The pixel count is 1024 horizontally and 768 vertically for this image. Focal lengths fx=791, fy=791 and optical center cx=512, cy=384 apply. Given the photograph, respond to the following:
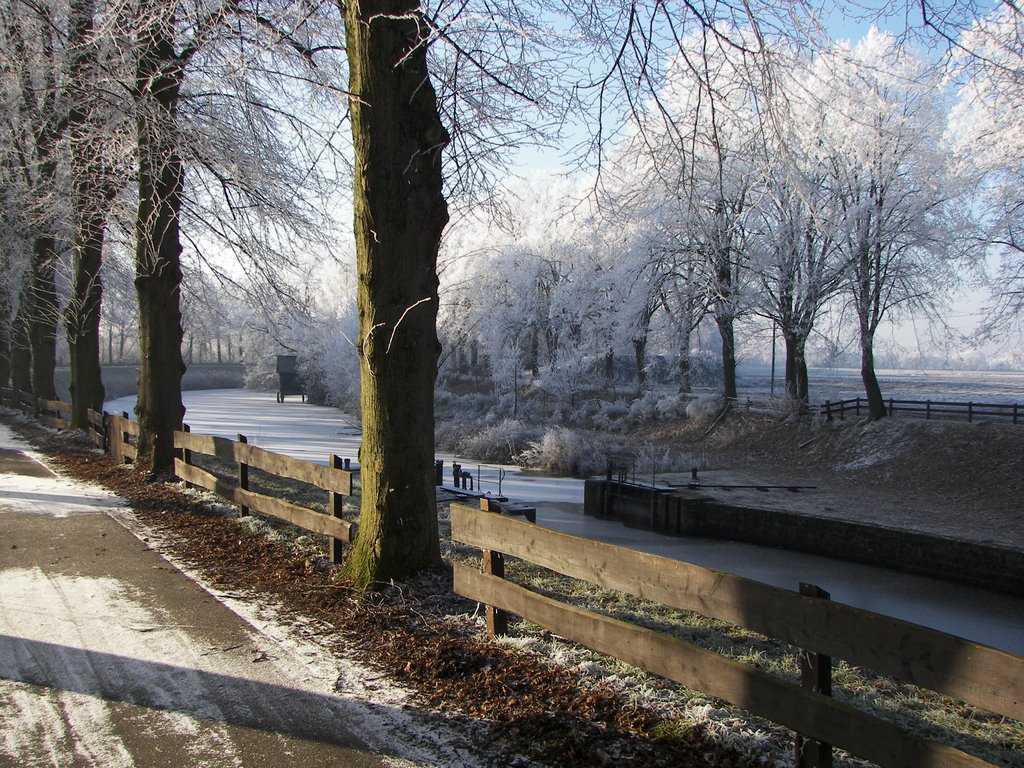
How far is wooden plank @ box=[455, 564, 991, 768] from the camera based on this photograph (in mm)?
3012

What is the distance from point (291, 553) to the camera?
24.9 feet

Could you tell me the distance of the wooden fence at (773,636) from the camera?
2.89 metres

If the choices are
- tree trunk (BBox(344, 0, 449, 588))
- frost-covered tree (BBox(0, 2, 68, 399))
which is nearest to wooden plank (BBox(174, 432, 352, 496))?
tree trunk (BBox(344, 0, 449, 588))

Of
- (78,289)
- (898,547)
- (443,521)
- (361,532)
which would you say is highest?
(78,289)

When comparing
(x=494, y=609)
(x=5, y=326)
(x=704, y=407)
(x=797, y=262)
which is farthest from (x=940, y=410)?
(x=5, y=326)

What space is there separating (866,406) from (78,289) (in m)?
29.3

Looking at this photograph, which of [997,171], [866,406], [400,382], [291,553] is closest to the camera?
[400,382]

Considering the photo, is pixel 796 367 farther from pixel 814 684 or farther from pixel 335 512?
pixel 814 684

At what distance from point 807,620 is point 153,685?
11.9 feet

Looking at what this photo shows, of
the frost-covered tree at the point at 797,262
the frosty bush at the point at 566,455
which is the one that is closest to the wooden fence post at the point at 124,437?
the frosty bush at the point at 566,455

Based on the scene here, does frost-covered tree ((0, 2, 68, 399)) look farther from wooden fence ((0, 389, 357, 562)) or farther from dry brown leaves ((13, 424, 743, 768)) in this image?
dry brown leaves ((13, 424, 743, 768))

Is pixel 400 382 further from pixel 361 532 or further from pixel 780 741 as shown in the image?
pixel 780 741

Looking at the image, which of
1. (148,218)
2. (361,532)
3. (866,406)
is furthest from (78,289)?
(866,406)

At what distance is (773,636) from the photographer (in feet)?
11.7
